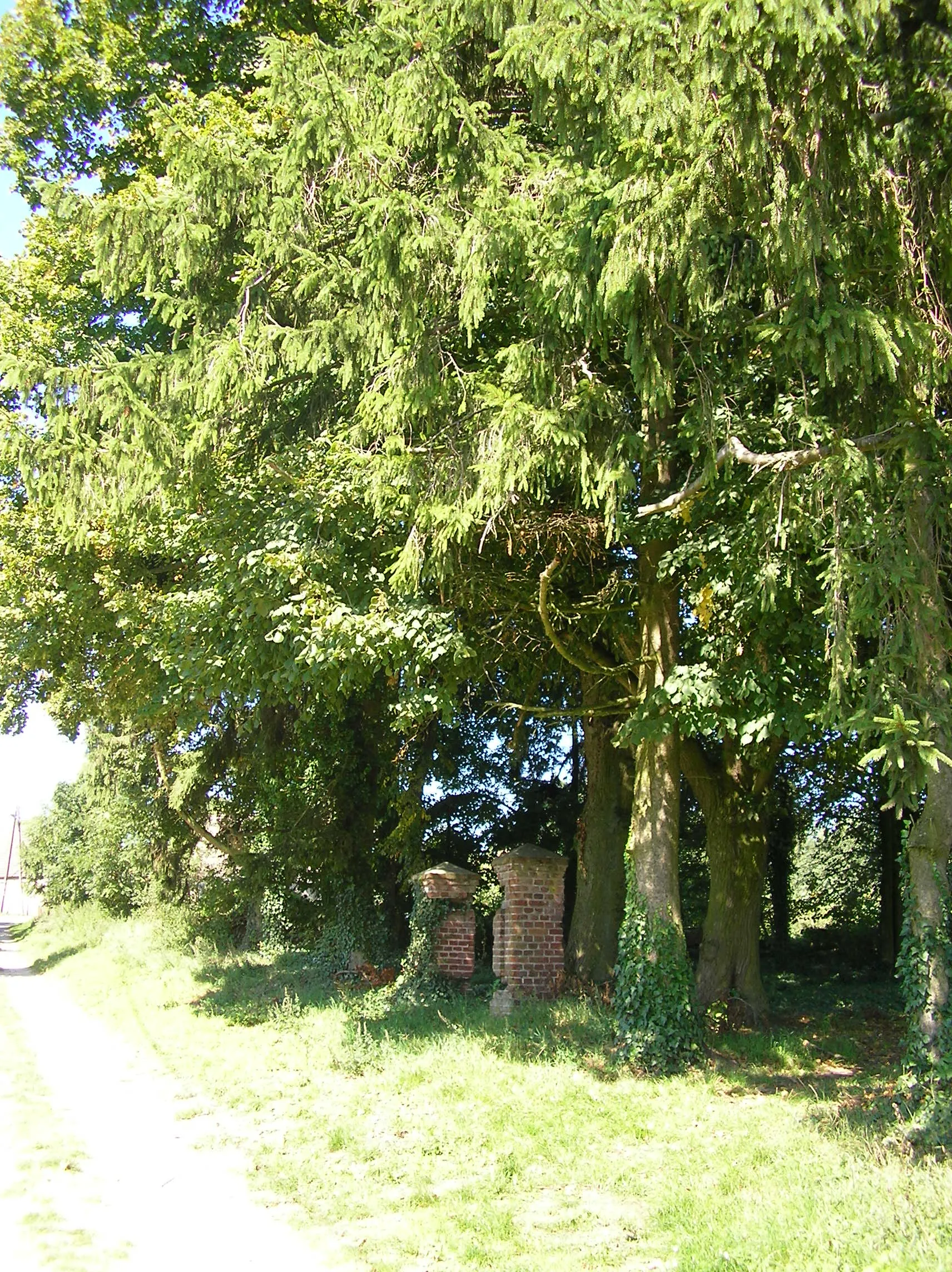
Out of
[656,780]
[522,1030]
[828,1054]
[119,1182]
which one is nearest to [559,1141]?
[119,1182]

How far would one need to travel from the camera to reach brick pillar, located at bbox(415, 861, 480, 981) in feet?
47.0

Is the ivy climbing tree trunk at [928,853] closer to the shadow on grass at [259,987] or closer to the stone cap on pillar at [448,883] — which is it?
the stone cap on pillar at [448,883]

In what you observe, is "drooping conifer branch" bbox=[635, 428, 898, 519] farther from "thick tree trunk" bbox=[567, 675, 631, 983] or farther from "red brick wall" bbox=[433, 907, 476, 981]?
"red brick wall" bbox=[433, 907, 476, 981]

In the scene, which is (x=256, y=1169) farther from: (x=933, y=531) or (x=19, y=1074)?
(x=933, y=531)

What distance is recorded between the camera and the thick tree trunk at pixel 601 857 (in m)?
14.1

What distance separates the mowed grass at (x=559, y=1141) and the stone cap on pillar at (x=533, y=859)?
1693 millimetres

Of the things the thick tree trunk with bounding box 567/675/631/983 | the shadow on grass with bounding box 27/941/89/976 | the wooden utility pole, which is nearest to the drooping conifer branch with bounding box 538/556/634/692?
the thick tree trunk with bounding box 567/675/631/983

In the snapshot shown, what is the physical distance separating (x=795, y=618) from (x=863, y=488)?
2039 millimetres

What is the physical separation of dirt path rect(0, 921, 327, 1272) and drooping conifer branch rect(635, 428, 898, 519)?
5.86 m

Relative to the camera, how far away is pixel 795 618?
9.45 metres

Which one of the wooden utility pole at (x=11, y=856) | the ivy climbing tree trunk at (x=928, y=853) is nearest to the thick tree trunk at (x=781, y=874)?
the ivy climbing tree trunk at (x=928, y=853)

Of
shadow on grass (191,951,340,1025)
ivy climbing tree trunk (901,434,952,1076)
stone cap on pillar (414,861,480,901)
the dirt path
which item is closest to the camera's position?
the dirt path

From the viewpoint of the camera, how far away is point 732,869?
12438 mm

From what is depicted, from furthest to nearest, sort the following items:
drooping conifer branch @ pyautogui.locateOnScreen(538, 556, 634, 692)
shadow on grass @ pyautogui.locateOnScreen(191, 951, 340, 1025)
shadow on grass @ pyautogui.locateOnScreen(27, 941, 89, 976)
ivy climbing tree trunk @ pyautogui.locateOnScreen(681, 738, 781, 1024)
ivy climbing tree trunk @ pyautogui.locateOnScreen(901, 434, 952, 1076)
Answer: shadow on grass @ pyautogui.locateOnScreen(27, 941, 89, 976) → shadow on grass @ pyautogui.locateOnScreen(191, 951, 340, 1025) → ivy climbing tree trunk @ pyautogui.locateOnScreen(681, 738, 781, 1024) → drooping conifer branch @ pyautogui.locateOnScreen(538, 556, 634, 692) → ivy climbing tree trunk @ pyautogui.locateOnScreen(901, 434, 952, 1076)
